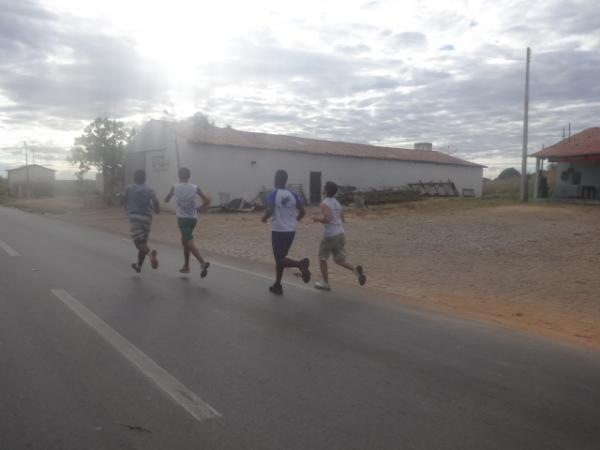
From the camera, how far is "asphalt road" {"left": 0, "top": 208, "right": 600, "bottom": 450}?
3.56 m

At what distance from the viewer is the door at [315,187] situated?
33844 mm

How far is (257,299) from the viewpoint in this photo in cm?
757

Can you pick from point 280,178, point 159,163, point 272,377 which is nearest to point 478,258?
point 280,178

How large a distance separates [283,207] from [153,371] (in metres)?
3.63

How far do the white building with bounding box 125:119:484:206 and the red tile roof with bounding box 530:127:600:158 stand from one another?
11284mm

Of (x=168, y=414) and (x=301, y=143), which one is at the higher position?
(x=301, y=143)

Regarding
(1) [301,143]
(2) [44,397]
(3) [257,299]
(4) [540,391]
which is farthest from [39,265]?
(1) [301,143]

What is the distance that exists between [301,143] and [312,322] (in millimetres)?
29946

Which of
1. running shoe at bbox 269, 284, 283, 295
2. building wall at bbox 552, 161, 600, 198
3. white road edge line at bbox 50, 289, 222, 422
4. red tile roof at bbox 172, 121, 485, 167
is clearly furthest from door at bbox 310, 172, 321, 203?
white road edge line at bbox 50, 289, 222, 422

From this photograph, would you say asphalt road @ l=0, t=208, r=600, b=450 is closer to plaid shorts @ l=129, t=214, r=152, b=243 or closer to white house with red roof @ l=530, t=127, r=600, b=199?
plaid shorts @ l=129, t=214, r=152, b=243

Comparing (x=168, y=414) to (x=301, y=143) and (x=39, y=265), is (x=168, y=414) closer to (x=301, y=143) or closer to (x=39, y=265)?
(x=39, y=265)

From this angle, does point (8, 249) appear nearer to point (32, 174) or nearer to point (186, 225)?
point (186, 225)

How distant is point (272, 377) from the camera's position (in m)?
4.54

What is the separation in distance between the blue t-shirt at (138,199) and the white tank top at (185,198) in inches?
22.0
